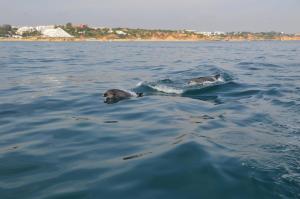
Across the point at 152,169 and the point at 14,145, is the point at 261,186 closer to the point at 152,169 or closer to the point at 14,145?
the point at 152,169

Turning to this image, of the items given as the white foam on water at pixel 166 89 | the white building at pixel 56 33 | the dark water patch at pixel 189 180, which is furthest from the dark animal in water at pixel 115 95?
the white building at pixel 56 33

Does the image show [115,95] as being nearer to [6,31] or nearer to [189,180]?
[189,180]

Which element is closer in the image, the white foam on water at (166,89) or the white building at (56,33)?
the white foam on water at (166,89)

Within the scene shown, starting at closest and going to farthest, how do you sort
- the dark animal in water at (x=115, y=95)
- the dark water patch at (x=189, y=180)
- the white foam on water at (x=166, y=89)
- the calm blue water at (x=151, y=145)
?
the dark water patch at (x=189, y=180)
the calm blue water at (x=151, y=145)
the dark animal in water at (x=115, y=95)
the white foam on water at (x=166, y=89)

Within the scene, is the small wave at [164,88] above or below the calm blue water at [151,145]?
below

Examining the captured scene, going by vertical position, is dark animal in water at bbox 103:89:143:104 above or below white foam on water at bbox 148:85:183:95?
above

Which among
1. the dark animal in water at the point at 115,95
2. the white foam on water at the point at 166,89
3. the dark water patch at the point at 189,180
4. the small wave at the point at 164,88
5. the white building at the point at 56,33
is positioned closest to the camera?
the dark water patch at the point at 189,180

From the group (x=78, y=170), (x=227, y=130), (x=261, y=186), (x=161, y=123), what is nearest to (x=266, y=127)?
(x=227, y=130)

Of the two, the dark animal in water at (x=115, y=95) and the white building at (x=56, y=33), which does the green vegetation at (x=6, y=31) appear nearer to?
the white building at (x=56, y=33)

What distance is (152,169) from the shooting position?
20.6 ft

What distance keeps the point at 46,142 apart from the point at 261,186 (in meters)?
4.38

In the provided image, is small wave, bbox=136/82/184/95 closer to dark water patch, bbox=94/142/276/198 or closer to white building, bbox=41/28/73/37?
dark water patch, bbox=94/142/276/198

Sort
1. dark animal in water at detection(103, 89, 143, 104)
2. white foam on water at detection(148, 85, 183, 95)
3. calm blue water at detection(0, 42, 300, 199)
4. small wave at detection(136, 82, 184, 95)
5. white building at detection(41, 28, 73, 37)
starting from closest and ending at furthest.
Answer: calm blue water at detection(0, 42, 300, 199) → dark animal in water at detection(103, 89, 143, 104) → white foam on water at detection(148, 85, 183, 95) → small wave at detection(136, 82, 184, 95) → white building at detection(41, 28, 73, 37)

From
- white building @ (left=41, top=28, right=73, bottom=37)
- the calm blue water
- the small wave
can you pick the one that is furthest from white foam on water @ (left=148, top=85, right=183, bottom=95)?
white building @ (left=41, top=28, right=73, bottom=37)
